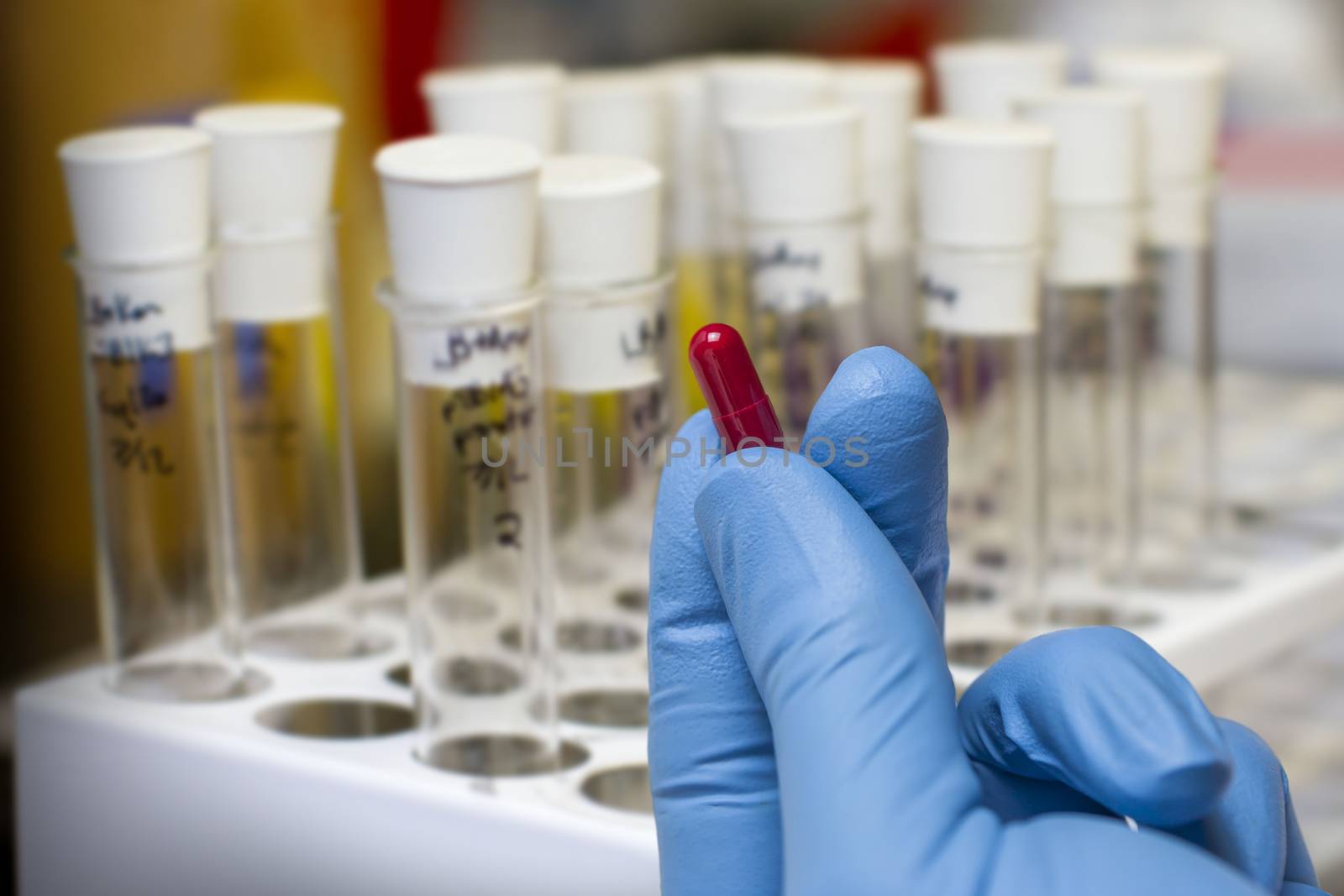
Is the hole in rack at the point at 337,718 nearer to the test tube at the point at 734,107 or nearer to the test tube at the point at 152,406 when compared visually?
the test tube at the point at 152,406

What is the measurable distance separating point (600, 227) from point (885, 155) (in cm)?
33

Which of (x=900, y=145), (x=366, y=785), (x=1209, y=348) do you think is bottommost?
(x=366, y=785)

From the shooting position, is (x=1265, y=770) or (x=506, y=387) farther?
(x=506, y=387)

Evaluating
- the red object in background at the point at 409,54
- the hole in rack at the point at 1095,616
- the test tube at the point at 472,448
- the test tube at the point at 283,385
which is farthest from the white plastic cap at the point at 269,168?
the red object in background at the point at 409,54

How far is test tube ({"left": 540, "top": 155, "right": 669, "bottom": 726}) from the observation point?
701 mm

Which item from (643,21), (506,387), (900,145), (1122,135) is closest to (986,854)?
(506,387)

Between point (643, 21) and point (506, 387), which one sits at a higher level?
point (643, 21)

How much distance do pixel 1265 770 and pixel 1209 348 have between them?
1.58 feet

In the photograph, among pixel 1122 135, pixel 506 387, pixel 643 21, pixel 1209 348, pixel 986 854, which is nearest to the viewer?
pixel 986 854

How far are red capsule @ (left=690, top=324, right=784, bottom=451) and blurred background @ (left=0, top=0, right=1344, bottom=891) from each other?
62 centimetres

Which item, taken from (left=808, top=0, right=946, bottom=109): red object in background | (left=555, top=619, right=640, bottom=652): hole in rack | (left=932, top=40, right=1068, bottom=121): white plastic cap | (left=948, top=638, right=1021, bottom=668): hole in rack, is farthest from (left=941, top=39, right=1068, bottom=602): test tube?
(left=808, top=0, right=946, bottom=109): red object in background

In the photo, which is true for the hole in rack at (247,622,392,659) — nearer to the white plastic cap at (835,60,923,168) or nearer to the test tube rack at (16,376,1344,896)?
the test tube rack at (16,376,1344,896)

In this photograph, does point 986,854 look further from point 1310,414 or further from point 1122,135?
point 1310,414

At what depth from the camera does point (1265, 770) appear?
20.6 inches
